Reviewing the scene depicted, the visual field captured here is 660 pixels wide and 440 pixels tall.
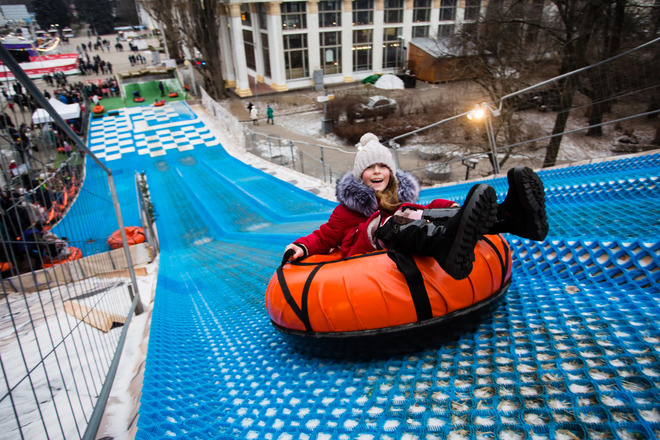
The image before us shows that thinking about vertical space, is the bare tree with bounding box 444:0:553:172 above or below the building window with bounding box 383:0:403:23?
below

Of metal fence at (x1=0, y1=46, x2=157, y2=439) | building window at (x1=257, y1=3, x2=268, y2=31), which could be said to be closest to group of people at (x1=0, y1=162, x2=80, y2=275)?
metal fence at (x1=0, y1=46, x2=157, y2=439)

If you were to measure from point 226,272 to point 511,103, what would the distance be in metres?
9.79

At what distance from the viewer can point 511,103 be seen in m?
10.8

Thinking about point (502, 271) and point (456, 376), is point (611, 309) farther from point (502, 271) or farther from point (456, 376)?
point (456, 376)

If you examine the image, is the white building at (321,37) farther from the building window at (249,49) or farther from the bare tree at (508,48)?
the bare tree at (508,48)

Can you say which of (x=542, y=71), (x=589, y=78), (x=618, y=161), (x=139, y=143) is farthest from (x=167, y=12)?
(x=618, y=161)

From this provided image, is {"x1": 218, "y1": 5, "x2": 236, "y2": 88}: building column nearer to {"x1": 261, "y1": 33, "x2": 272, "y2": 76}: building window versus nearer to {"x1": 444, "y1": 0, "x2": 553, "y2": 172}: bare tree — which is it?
{"x1": 261, "y1": 33, "x2": 272, "y2": 76}: building window

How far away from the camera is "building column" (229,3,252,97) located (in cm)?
2158

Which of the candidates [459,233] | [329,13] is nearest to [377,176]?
[459,233]

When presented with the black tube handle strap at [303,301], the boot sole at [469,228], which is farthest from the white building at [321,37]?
the boot sole at [469,228]

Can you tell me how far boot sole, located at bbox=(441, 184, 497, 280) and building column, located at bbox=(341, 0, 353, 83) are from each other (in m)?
25.5

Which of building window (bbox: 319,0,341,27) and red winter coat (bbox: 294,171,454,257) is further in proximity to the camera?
building window (bbox: 319,0,341,27)

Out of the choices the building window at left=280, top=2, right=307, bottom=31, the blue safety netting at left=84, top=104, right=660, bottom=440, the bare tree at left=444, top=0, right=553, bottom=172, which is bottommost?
the blue safety netting at left=84, top=104, right=660, bottom=440

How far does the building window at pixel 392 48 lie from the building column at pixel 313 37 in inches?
202
